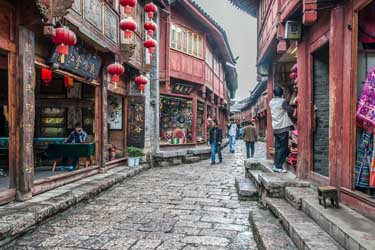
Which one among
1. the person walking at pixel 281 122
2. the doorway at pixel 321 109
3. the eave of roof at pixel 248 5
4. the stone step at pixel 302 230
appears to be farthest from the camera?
the eave of roof at pixel 248 5

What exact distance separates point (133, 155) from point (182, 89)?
500 centimetres

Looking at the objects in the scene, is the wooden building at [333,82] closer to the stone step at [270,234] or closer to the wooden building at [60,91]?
the stone step at [270,234]

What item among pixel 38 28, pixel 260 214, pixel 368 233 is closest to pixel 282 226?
pixel 260 214

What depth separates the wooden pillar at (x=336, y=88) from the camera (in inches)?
176

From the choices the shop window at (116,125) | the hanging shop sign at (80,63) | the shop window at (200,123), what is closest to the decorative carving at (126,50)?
the hanging shop sign at (80,63)

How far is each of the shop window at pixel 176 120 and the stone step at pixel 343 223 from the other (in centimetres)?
1063

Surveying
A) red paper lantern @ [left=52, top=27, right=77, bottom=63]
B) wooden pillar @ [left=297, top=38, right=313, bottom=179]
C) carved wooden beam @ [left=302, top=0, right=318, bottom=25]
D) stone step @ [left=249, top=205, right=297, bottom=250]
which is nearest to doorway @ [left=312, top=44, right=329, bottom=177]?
wooden pillar @ [left=297, top=38, right=313, bottom=179]

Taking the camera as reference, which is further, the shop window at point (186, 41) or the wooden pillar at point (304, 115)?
the shop window at point (186, 41)

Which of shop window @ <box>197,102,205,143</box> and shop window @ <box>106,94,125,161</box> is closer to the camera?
shop window @ <box>106,94,125,161</box>

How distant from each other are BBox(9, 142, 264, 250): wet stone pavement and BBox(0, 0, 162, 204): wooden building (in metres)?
1.12

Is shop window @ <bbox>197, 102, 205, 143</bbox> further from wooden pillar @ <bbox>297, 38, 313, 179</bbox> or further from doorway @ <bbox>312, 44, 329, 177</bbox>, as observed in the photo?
doorway @ <bbox>312, 44, 329, 177</bbox>

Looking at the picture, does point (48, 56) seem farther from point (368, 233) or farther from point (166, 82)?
point (166, 82)

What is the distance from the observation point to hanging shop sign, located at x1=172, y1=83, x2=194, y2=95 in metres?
14.8

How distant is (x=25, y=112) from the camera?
18.4 ft
